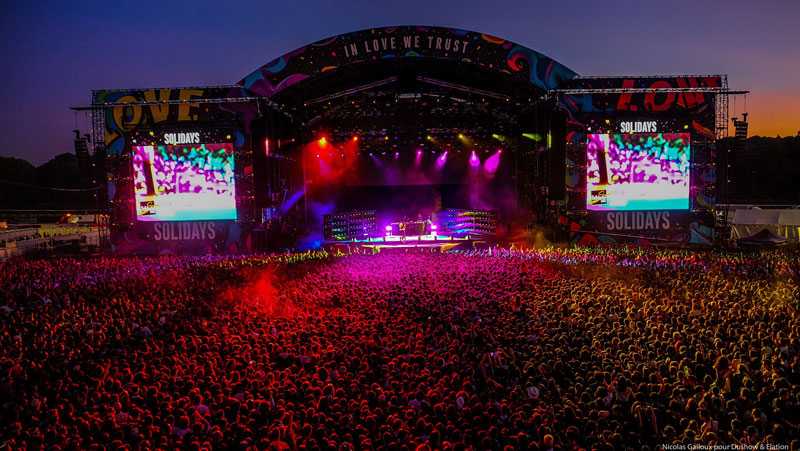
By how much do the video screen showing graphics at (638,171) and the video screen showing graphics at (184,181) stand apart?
13.6 meters

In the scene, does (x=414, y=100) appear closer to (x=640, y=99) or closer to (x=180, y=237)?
(x=640, y=99)

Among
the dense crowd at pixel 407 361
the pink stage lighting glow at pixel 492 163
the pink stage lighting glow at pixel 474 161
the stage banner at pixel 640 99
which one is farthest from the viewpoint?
the pink stage lighting glow at pixel 474 161

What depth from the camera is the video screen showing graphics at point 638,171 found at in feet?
60.9

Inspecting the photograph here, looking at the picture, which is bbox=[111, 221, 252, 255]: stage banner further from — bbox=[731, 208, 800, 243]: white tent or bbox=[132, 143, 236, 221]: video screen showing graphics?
bbox=[731, 208, 800, 243]: white tent

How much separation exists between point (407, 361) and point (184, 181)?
15501 mm

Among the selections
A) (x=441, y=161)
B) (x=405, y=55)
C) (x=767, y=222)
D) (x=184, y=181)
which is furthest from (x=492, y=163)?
(x=184, y=181)

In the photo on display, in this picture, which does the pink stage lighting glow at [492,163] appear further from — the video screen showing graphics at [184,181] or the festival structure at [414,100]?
the video screen showing graphics at [184,181]

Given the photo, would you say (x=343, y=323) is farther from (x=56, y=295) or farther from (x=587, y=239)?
(x=587, y=239)

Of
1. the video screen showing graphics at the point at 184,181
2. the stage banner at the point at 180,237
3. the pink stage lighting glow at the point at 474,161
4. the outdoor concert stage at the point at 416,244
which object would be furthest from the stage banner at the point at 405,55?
the pink stage lighting glow at the point at 474,161

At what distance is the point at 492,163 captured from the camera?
27.1 meters

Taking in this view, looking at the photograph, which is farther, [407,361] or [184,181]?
[184,181]

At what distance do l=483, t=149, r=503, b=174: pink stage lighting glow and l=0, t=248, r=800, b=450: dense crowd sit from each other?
16495 millimetres

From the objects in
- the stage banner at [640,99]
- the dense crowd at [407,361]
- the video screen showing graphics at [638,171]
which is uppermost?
the stage banner at [640,99]

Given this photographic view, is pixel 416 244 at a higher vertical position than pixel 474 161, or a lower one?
lower
